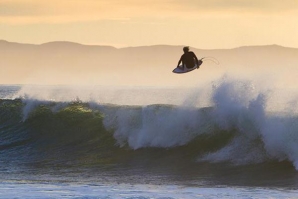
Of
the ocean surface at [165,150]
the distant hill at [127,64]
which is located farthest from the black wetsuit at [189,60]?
the distant hill at [127,64]

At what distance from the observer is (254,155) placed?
26516 mm

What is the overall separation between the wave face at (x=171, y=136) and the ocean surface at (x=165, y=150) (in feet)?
0.11

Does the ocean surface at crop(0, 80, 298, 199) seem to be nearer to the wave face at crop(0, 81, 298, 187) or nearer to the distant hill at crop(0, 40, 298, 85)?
the wave face at crop(0, 81, 298, 187)

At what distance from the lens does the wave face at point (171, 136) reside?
26812 mm

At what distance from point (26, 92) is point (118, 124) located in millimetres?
8510

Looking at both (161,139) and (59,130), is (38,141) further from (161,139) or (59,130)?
(161,139)

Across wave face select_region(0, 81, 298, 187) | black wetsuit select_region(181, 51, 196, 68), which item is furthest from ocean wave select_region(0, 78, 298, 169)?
black wetsuit select_region(181, 51, 196, 68)

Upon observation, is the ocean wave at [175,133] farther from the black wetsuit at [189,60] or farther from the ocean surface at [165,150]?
the black wetsuit at [189,60]

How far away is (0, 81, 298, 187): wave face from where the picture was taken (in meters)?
26.8

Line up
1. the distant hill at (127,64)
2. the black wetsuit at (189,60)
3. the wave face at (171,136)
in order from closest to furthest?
the black wetsuit at (189,60) → the wave face at (171,136) → the distant hill at (127,64)

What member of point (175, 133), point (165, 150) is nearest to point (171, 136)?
point (175, 133)

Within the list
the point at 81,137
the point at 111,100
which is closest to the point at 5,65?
the point at 111,100

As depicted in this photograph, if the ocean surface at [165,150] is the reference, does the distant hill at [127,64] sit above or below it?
above

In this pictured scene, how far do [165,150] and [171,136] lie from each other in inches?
34.6
